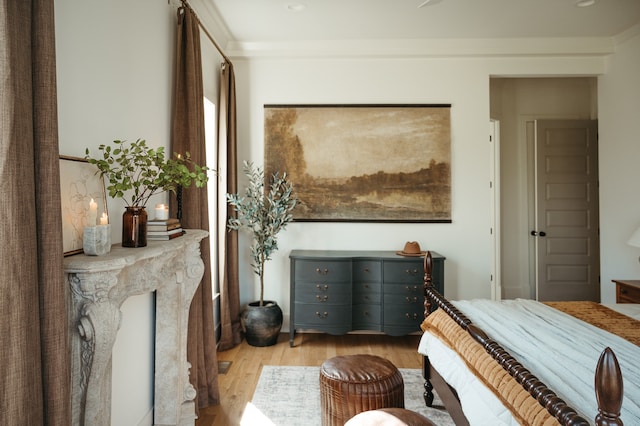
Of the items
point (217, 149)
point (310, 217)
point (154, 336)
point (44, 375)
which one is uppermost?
point (217, 149)

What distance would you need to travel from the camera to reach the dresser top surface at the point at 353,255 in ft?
11.5

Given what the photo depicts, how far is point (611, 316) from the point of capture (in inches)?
82.2

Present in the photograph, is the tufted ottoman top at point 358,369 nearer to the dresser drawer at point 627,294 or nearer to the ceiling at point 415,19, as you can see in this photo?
the dresser drawer at point 627,294

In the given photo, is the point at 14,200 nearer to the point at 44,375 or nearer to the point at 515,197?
the point at 44,375

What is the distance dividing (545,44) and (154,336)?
4433 millimetres

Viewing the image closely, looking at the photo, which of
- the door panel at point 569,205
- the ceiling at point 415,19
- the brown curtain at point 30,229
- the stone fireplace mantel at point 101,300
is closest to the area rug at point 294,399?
the stone fireplace mantel at point 101,300

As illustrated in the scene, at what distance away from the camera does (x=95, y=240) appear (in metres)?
1.38

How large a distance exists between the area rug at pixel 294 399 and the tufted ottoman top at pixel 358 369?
0.53m

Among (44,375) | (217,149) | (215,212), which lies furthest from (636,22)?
(44,375)

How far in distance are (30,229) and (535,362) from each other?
1.81 m

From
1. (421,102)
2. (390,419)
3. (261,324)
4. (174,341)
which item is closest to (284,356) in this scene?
(261,324)

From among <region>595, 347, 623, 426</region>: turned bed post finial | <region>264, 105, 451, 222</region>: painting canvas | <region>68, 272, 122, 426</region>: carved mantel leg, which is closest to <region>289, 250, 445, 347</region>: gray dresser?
<region>264, 105, 451, 222</region>: painting canvas

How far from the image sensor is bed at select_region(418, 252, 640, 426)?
1063 mm

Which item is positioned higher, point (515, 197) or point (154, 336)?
point (515, 197)
